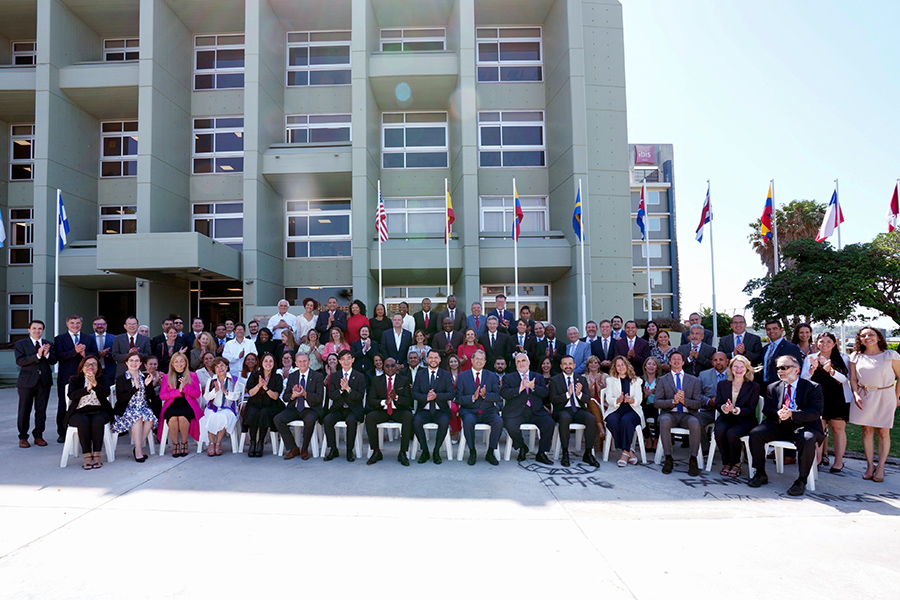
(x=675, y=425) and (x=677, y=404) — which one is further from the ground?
(x=677, y=404)

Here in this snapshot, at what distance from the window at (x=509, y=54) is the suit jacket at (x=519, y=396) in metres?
14.6

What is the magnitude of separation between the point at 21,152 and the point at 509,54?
774 inches

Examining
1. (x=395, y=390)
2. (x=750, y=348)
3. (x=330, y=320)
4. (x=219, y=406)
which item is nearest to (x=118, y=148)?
(x=330, y=320)

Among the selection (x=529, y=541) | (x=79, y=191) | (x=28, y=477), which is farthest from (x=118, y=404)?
(x=79, y=191)

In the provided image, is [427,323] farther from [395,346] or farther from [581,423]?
[581,423]

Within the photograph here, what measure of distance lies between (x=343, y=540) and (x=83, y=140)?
66.9ft

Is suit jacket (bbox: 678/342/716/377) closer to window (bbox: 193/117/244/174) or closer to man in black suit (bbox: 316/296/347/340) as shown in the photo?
man in black suit (bbox: 316/296/347/340)

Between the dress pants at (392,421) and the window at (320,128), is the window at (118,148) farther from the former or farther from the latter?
the dress pants at (392,421)

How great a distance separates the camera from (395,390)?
6.92 m

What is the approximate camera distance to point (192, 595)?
3.22 m

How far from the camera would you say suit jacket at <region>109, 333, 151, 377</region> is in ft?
25.9

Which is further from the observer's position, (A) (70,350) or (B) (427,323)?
(B) (427,323)

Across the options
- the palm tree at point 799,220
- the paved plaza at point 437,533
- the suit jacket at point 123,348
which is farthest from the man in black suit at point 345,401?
the palm tree at point 799,220

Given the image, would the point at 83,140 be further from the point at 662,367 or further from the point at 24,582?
the point at 662,367
